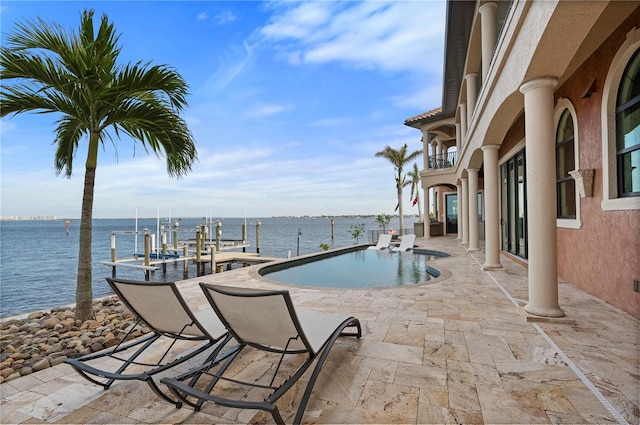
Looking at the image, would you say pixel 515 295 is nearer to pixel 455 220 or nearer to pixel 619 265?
pixel 619 265

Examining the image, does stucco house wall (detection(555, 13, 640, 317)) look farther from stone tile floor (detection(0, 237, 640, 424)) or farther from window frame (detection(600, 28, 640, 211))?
stone tile floor (detection(0, 237, 640, 424))

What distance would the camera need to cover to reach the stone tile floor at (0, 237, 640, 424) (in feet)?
7.64

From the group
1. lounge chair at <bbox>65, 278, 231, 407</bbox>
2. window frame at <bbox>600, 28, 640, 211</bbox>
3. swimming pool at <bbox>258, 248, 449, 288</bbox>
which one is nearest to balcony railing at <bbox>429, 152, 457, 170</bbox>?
swimming pool at <bbox>258, 248, 449, 288</bbox>

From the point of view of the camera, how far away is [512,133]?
32.5 ft

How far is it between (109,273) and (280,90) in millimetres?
15362

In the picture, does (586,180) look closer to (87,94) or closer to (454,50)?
(87,94)

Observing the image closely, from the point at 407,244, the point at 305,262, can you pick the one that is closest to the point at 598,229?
the point at 305,262

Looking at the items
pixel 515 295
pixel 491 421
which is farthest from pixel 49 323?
pixel 515 295

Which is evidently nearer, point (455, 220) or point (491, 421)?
point (491, 421)

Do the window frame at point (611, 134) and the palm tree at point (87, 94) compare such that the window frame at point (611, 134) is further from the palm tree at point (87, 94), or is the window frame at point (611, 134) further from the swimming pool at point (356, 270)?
the palm tree at point (87, 94)

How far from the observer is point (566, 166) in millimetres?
6758

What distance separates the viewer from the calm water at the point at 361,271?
8.70 m

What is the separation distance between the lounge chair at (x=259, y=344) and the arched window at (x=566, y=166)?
6.00 m

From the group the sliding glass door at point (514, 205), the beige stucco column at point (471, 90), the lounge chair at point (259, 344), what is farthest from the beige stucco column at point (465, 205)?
the lounge chair at point (259, 344)
